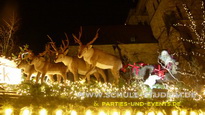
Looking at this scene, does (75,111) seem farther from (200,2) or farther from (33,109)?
(200,2)

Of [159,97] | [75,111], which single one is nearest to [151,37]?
[159,97]

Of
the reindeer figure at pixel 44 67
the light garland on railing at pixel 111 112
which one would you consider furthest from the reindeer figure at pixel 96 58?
the light garland on railing at pixel 111 112

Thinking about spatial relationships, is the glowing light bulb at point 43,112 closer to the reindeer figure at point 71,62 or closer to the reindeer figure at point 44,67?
the reindeer figure at point 44,67

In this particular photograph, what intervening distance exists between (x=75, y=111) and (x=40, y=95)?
1130 mm

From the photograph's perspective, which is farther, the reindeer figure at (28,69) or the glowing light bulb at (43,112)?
the reindeer figure at (28,69)

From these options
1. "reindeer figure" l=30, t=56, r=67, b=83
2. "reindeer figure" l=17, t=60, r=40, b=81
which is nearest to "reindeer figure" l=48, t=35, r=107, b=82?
"reindeer figure" l=30, t=56, r=67, b=83

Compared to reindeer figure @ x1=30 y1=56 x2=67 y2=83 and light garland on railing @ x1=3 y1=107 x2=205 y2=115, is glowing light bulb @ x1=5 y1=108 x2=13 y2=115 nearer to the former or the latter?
light garland on railing @ x1=3 y1=107 x2=205 y2=115

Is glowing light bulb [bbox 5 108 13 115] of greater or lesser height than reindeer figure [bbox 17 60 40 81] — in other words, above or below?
below

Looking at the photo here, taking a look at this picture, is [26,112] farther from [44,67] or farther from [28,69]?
[28,69]

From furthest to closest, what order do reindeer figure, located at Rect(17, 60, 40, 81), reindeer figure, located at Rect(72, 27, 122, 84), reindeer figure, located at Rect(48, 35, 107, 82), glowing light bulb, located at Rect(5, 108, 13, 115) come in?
reindeer figure, located at Rect(17, 60, 40, 81) → reindeer figure, located at Rect(48, 35, 107, 82) → reindeer figure, located at Rect(72, 27, 122, 84) → glowing light bulb, located at Rect(5, 108, 13, 115)

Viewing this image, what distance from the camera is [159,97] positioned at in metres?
6.60

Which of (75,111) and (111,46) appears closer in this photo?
(75,111)

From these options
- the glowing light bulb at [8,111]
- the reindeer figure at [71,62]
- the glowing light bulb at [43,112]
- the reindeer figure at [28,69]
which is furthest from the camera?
the reindeer figure at [28,69]

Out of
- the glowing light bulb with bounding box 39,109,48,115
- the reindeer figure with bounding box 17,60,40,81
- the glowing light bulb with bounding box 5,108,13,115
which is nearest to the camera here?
the glowing light bulb with bounding box 5,108,13,115
